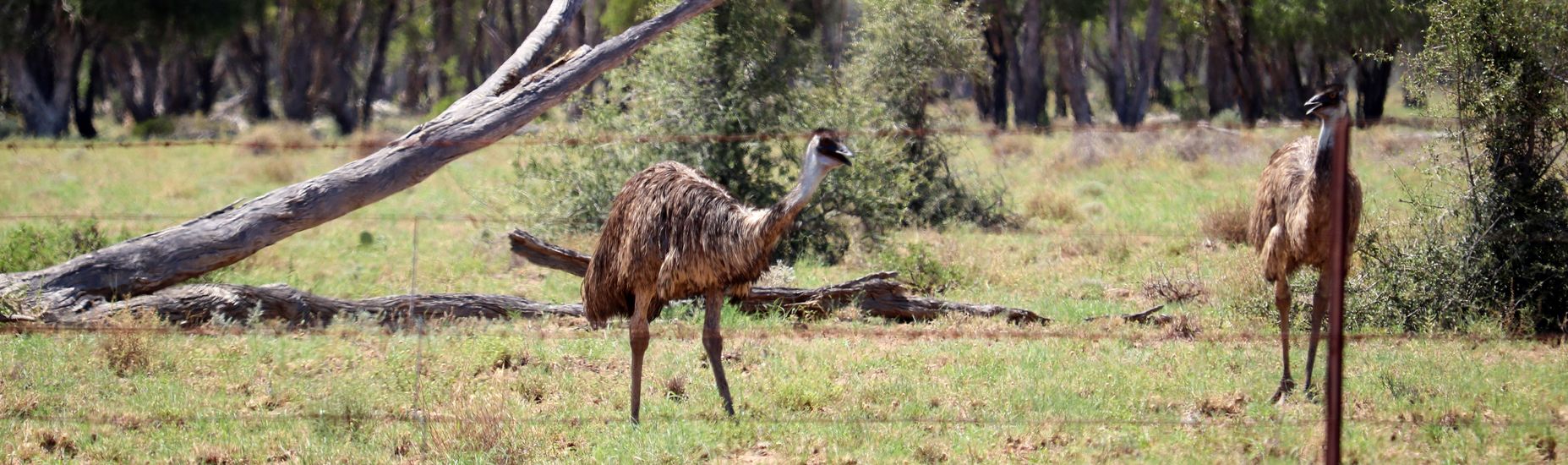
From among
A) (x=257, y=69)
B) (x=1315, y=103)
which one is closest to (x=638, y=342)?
(x=1315, y=103)

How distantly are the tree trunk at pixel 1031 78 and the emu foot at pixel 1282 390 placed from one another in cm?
2042

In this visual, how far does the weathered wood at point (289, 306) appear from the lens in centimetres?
780

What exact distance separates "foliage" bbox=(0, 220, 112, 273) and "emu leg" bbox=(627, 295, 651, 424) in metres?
5.54

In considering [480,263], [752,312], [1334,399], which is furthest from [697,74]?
[1334,399]

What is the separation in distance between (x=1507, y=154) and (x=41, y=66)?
109ft

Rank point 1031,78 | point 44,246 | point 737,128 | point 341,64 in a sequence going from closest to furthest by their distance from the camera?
point 44,246 → point 737,128 → point 1031,78 → point 341,64

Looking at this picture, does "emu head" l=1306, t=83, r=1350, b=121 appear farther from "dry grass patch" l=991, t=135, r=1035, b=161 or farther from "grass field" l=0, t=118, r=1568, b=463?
"dry grass patch" l=991, t=135, r=1035, b=161

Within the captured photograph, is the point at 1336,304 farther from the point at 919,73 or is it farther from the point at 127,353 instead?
the point at 919,73

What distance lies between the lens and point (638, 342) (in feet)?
20.1

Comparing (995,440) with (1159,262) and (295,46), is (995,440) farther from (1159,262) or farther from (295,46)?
(295,46)

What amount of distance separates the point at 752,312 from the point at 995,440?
10.2 feet

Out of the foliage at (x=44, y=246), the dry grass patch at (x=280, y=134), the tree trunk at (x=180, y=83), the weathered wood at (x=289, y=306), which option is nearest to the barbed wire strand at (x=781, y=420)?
the weathered wood at (x=289, y=306)

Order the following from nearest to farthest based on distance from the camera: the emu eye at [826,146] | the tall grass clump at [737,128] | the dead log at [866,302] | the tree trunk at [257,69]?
the emu eye at [826,146] → the dead log at [866,302] → the tall grass clump at [737,128] → the tree trunk at [257,69]

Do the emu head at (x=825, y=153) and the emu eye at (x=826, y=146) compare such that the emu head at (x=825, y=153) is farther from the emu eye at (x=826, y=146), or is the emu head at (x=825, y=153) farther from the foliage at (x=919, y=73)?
the foliage at (x=919, y=73)
